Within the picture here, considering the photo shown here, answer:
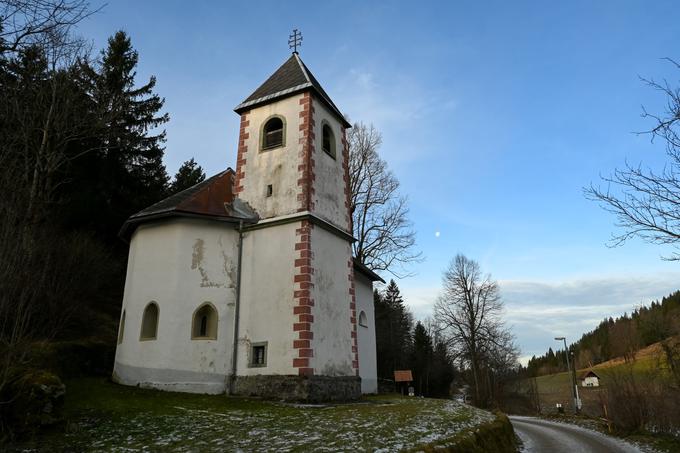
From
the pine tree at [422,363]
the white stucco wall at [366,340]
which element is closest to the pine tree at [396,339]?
the pine tree at [422,363]

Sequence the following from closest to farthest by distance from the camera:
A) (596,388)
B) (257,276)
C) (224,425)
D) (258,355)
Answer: (224,425) → (258,355) → (257,276) → (596,388)

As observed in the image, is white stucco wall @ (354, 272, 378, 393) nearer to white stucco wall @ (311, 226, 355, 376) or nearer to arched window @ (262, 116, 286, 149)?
white stucco wall @ (311, 226, 355, 376)

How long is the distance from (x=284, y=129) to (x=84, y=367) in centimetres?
1063

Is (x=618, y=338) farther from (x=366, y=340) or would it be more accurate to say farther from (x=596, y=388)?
(x=366, y=340)

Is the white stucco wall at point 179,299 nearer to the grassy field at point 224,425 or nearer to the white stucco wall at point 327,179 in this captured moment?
the grassy field at point 224,425

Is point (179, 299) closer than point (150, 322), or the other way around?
point (179, 299)

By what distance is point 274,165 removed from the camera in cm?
1709

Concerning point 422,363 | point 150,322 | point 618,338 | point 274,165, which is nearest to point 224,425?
point 150,322

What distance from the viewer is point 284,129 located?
17.4 meters

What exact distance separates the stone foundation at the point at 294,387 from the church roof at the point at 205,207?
17.5ft

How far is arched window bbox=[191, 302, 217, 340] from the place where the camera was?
49.4 feet

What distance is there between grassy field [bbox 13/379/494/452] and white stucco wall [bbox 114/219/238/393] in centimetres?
96

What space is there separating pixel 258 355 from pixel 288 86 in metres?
10.0

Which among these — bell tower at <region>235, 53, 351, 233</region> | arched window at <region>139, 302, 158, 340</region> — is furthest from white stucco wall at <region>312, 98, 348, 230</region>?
arched window at <region>139, 302, 158, 340</region>
